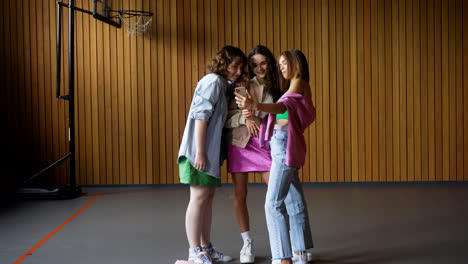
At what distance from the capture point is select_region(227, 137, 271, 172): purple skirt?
2719mm

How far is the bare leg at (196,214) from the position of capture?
266 cm

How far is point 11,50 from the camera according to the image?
214 inches

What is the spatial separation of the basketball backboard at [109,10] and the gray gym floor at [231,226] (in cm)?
200

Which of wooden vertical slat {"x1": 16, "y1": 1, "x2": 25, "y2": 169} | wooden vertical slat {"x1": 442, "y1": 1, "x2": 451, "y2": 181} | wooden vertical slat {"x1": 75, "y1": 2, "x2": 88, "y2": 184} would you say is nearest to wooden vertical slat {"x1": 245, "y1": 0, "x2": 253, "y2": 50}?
wooden vertical slat {"x1": 75, "y1": 2, "x2": 88, "y2": 184}

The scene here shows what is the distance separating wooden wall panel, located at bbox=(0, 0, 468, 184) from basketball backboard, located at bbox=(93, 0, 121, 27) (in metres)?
0.12

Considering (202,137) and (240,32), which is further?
(240,32)

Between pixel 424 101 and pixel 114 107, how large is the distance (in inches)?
149

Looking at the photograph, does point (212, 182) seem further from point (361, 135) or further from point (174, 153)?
point (361, 135)

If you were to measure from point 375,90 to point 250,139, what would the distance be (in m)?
3.16

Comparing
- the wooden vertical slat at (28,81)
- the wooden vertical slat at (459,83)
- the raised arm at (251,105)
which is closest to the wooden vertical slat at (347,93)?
the wooden vertical slat at (459,83)

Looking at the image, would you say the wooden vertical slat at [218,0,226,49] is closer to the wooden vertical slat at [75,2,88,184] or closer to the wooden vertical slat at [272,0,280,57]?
the wooden vertical slat at [272,0,280,57]

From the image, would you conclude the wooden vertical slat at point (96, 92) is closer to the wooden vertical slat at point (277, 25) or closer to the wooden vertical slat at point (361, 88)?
the wooden vertical slat at point (277, 25)

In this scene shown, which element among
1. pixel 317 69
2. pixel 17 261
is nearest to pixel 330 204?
pixel 317 69

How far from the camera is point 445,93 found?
5383 millimetres
